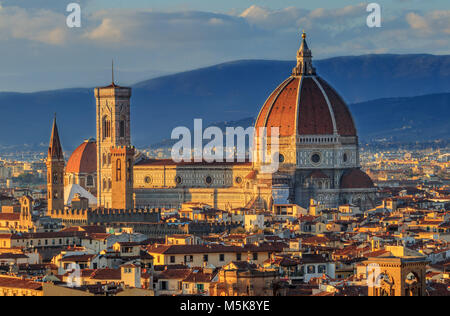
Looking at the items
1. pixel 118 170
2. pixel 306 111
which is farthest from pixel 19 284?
pixel 306 111

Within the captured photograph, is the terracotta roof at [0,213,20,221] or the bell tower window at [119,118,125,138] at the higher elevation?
the bell tower window at [119,118,125,138]

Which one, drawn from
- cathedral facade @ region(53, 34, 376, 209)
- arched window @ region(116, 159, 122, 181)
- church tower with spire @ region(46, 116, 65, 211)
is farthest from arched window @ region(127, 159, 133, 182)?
church tower with spire @ region(46, 116, 65, 211)

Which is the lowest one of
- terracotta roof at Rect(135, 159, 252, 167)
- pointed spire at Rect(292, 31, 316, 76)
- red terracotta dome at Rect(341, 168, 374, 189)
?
red terracotta dome at Rect(341, 168, 374, 189)

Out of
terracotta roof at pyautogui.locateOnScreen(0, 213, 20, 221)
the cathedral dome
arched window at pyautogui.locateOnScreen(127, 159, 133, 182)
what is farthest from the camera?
the cathedral dome

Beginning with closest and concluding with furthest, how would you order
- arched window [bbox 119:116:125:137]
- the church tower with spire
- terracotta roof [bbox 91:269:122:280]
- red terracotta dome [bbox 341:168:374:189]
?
terracotta roof [bbox 91:269:122:280] → the church tower with spire → red terracotta dome [bbox 341:168:374:189] → arched window [bbox 119:116:125:137]

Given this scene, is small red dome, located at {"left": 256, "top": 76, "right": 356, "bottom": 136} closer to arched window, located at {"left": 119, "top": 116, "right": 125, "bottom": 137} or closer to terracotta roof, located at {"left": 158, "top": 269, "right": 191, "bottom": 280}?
arched window, located at {"left": 119, "top": 116, "right": 125, "bottom": 137}

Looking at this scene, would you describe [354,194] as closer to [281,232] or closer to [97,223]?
[97,223]

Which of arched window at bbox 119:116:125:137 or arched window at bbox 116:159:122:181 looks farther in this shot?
arched window at bbox 119:116:125:137
